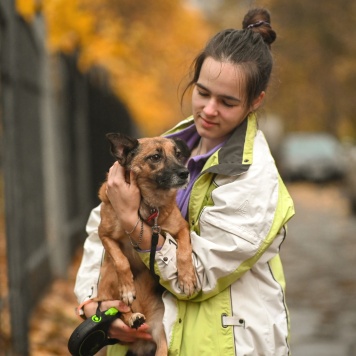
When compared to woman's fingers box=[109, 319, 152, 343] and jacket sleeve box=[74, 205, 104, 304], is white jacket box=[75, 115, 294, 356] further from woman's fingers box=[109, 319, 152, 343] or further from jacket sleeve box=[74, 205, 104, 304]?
jacket sleeve box=[74, 205, 104, 304]

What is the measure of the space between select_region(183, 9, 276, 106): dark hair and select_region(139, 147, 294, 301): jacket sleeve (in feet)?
1.34

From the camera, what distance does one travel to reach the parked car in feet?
95.5

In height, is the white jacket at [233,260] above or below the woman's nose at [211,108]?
below

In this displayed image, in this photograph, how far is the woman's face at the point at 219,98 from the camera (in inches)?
120

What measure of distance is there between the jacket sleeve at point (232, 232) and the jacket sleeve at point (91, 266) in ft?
1.80

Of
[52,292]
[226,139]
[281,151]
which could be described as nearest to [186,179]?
[226,139]

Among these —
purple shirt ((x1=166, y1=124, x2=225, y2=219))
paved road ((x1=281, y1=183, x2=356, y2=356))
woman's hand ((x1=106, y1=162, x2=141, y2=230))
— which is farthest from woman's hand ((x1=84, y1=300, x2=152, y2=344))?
paved road ((x1=281, y1=183, x2=356, y2=356))

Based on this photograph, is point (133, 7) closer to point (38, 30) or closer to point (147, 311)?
point (38, 30)

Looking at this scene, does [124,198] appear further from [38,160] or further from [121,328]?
[38,160]

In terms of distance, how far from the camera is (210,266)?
288cm

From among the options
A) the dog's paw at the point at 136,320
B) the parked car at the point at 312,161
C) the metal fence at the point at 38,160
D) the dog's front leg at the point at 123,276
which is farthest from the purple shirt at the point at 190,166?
the parked car at the point at 312,161

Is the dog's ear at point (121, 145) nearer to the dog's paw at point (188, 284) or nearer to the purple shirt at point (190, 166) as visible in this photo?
the purple shirt at point (190, 166)

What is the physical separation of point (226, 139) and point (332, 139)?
29099mm

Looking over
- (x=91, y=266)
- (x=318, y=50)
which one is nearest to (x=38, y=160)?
(x=91, y=266)
